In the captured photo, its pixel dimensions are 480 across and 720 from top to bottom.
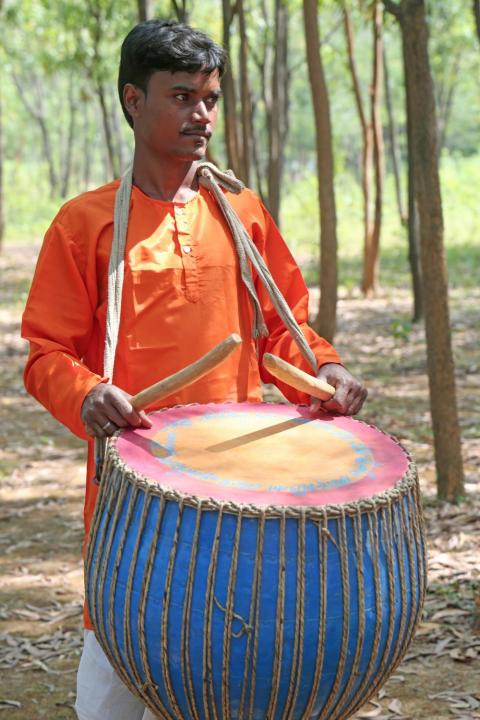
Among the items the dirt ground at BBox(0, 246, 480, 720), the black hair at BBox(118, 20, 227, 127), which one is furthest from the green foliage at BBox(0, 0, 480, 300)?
the black hair at BBox(118, 20, 227, 127)

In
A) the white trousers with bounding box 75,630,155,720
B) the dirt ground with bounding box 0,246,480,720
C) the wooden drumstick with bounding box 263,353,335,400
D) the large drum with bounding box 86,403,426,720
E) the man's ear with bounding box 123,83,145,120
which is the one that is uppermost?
the man's ear with bounding box 123,83,145,120

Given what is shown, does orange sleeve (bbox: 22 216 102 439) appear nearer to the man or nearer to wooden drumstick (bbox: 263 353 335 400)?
the man

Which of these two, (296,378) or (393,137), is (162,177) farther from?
(393,137)

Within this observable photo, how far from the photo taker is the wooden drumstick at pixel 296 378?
6.66ft

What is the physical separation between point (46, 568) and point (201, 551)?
2.95m

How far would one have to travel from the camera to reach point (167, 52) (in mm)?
2316

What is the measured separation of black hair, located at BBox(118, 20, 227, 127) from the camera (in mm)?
2318

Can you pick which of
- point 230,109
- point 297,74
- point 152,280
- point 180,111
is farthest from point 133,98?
point 297,74

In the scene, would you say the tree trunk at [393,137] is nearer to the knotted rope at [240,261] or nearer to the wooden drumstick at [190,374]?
the knotted rope at [240,261]

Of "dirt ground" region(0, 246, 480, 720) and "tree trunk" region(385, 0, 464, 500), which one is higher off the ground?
"tree trunk" region(385, 0, 464, 500)

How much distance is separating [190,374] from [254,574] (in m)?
0.40

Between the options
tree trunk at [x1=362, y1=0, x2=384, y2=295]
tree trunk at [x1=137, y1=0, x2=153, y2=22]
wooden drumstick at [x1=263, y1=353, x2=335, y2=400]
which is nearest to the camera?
wooden drumstick at [x1=263, y1=353, x2=335, y2=400]

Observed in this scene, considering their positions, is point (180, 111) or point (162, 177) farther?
point (162, 177)

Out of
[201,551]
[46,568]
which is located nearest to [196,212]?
[201,551]
